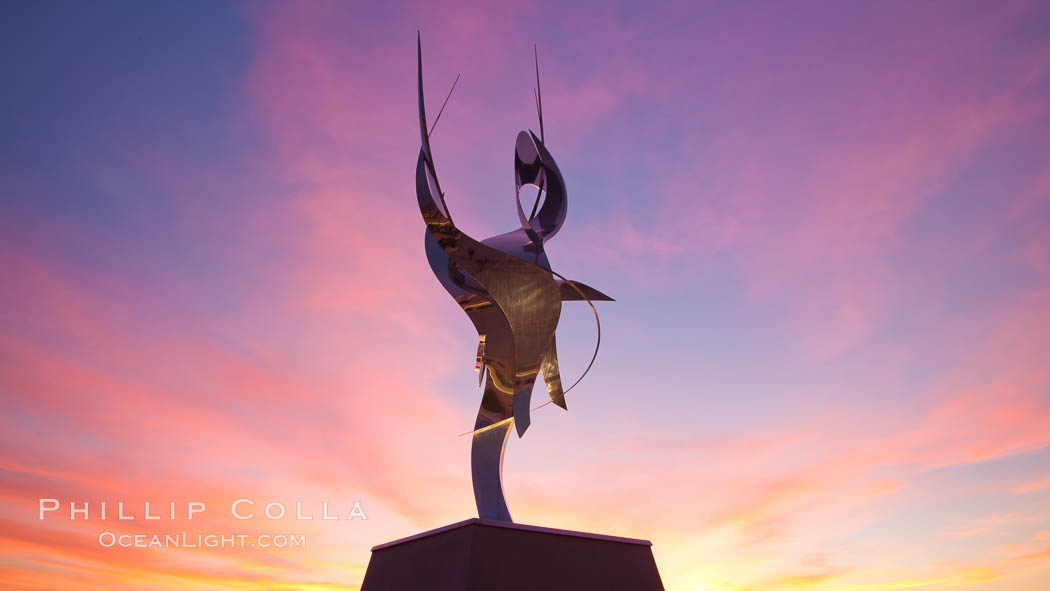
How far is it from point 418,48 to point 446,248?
3.58 m

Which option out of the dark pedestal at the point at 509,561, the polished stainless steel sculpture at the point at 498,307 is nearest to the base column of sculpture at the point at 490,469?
the polished stainless steel sculpture at the point at 498,307

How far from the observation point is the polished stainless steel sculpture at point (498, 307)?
11281mm

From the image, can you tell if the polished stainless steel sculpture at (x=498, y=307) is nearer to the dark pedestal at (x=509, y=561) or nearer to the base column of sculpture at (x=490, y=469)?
the base column of sculpture at (x=490, y=469)

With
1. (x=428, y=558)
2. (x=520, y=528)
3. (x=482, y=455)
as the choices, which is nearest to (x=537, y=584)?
(x=520, y=528)

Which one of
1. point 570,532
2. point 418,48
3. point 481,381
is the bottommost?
point 570,532

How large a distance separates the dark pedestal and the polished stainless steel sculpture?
1.25 metres

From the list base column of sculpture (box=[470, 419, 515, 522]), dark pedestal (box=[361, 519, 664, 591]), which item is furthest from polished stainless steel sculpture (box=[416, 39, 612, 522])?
dark pedestal (box=[361, 519, 664, 591])

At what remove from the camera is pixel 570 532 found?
10.9 metres

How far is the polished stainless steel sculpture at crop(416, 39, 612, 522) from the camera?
37.0 ft

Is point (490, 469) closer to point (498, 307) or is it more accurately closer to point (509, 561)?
point (509, 561)

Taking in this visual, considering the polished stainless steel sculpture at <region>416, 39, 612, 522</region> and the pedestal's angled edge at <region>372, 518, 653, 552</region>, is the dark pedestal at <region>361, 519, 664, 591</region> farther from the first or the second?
the polished stainless steel sculpture at <region>416, 39, 612, 522</region>

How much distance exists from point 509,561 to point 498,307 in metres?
3.80

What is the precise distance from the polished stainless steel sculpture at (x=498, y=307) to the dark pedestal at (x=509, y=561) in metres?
1.25

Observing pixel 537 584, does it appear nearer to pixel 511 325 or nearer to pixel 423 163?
pixel 511 325
